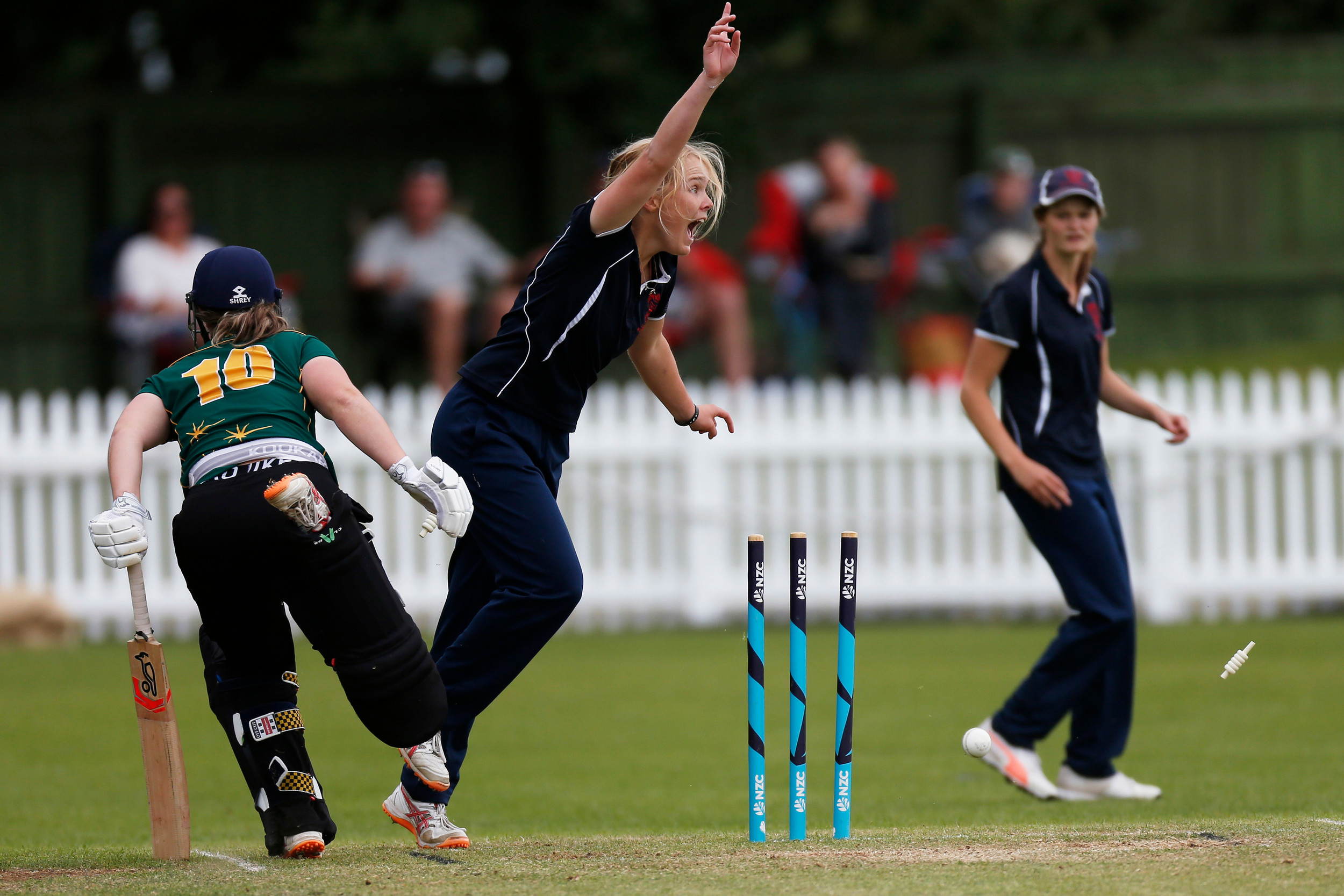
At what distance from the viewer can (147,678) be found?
16.9 feet

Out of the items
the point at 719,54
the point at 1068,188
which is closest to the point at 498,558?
the point at 719,54

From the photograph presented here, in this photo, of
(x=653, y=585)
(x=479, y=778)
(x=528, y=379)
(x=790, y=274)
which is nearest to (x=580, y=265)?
(x=528, y=379)

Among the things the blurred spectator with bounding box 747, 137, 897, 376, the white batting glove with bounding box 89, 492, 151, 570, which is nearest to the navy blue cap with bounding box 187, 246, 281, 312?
the white batting glove with bounding box 89, 492, 151, 570

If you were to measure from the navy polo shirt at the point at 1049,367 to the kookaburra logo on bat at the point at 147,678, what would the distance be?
3114 mm

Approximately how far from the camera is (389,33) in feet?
54.5

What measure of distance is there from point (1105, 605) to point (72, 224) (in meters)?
11.6

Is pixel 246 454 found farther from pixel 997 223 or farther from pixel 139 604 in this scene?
pixel 997 223

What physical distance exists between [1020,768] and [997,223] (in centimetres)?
824

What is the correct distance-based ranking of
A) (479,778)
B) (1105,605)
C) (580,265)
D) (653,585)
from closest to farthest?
1. (580,265)
2. (1105,605)
3. (479,778)
4. (653,585)

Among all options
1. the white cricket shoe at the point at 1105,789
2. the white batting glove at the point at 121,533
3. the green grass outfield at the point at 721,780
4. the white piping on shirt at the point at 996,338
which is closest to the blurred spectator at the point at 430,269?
the green grass outfield at the point at 721,780

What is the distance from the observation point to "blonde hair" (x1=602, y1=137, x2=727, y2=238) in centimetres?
527

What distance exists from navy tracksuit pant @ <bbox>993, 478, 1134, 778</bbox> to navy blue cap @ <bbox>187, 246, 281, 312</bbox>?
2895 mm

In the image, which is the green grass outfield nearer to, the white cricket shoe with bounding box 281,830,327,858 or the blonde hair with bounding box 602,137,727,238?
the white cricket shoe with bounding box 281,830,327,858

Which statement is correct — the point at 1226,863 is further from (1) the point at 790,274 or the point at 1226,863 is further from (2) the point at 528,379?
(1) the point at 790,274
